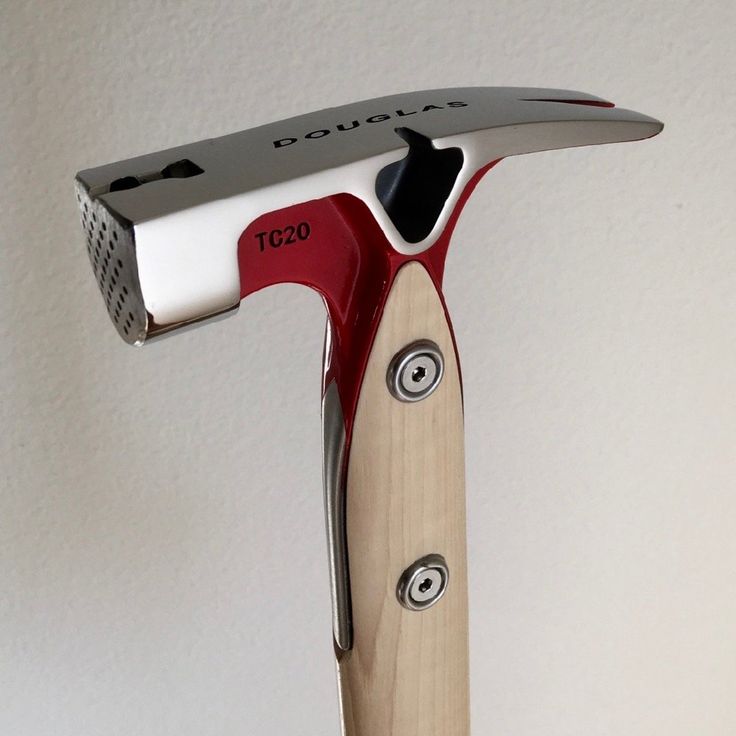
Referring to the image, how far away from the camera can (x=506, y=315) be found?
58cm

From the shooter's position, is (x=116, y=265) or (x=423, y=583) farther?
(x=423, y=583)

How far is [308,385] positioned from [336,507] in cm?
17

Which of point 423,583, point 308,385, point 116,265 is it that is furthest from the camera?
point 308,385

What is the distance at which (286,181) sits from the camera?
1.01 ft

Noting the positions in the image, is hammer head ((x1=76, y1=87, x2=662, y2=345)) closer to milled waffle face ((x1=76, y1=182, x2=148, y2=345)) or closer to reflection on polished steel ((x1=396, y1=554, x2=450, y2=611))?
milled waffle face ((x1=76, y1=182, x2=148, y2=345))

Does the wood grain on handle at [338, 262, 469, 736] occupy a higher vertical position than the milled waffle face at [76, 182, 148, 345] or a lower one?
lower

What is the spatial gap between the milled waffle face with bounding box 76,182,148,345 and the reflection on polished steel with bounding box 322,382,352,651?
9cm

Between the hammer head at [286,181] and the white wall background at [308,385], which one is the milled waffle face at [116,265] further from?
the white wall background at [308,385]

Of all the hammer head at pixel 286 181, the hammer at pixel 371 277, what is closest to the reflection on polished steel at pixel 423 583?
the hammer at pixel 371 277

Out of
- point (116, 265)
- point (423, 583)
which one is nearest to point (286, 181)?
point (116, 265)

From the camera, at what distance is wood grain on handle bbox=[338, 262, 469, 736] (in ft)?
1.19

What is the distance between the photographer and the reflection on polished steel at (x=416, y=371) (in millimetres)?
361

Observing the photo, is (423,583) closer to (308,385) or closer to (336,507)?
(336,507)

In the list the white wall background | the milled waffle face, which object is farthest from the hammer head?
the white wall background
